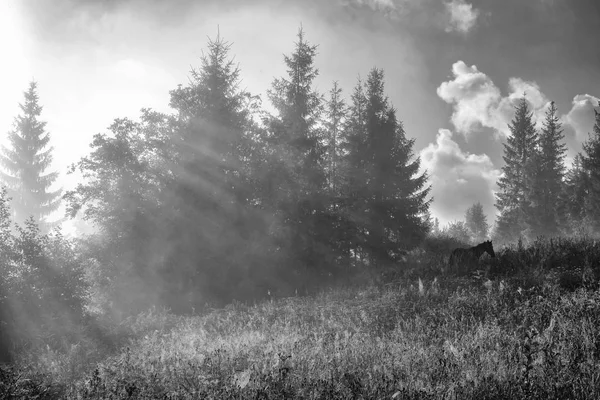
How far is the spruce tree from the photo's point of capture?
1475 inches

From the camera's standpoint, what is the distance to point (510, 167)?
125 ft

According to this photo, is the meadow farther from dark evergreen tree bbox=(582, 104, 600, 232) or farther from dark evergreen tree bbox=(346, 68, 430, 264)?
dark evergreen tree bbox=(582, 104, 600, 232)

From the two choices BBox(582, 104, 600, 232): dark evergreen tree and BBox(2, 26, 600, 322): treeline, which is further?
BBox(582, 104, 600, 232): dark evergreen tree

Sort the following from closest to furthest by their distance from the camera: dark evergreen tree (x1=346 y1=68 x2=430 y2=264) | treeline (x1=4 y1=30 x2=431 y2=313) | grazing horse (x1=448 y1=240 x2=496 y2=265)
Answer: grazing horse (x1=448 y1=240 x2=496 y2=265), treeline (x1=4 y1=30 x2=431 y2=313), dark evergreen tree (x1=346 y1=68 x2=430 y2=264)

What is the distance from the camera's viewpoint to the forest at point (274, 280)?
4.91 m

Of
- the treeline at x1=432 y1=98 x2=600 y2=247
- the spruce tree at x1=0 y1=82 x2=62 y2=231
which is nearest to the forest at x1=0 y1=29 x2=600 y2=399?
the treeline at x1=432 y1=98 x2=600 y2=247

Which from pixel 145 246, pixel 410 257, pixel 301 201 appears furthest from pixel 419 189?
pixel 145 246

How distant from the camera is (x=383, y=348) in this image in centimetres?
587

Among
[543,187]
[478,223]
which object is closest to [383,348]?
[543,187]

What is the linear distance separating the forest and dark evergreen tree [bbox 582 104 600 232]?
13597 mm

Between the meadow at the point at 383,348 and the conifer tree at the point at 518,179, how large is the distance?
25.1m

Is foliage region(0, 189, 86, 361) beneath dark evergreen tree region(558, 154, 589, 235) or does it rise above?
beneath

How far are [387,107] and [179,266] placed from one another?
1554 cm

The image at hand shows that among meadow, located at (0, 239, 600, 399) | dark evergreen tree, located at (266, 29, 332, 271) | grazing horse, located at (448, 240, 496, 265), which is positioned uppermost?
dark evergreen tree, located at (266, 29, 332, 271)
